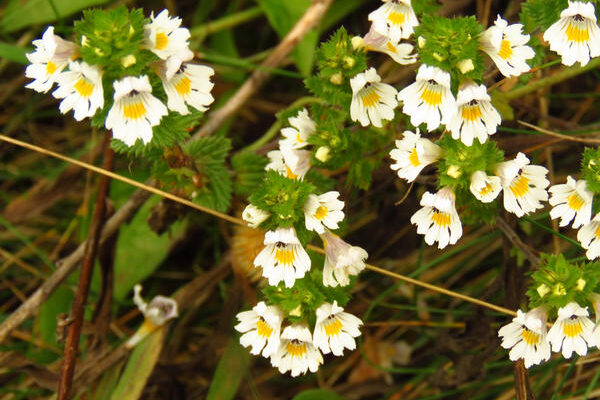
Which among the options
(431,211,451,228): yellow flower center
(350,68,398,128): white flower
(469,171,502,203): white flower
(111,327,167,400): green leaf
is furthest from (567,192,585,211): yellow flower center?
(111,327,167,400): green leaf

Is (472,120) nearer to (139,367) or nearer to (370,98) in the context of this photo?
(370,98)

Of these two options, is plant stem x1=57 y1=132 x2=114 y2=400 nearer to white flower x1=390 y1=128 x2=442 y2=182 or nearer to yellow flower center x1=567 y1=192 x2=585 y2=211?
white flower x1=390 y1=128 x2=442 y2=182

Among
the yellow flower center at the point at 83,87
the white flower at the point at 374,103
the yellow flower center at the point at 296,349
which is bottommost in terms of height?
the yellow flower center at the point at 296,349

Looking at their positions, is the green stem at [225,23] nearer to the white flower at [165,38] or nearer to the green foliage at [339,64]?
the green foliage at [339,64]

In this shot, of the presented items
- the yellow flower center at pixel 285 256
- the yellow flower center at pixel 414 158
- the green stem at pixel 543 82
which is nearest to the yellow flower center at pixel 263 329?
the yellow flower center at pixel 285 256

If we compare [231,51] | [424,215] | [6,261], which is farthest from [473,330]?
[6,261]

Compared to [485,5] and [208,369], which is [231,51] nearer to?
[485,5]
